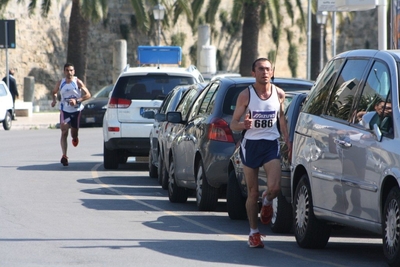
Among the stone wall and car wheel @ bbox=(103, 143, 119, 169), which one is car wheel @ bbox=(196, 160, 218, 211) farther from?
the stone wall

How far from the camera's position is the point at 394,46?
15.4 meters

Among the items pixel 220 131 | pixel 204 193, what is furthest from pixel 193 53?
pixel 220 131

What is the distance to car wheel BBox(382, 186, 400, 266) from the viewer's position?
8180mm

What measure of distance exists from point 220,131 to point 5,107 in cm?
2300

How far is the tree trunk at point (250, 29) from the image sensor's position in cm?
3941

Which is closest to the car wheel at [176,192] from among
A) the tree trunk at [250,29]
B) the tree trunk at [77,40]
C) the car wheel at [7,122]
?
the car wheel at [7,122]

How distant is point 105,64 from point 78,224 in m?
45.8

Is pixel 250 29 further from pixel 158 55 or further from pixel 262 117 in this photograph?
pixel 262 117

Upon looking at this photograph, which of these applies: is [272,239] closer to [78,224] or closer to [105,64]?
[78,224]

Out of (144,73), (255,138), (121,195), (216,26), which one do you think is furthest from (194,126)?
(216,26)

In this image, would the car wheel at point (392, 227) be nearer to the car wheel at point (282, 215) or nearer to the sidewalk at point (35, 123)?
the car wheel at point (282, 215)

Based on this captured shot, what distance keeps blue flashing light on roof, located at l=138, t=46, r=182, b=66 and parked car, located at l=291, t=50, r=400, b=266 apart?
82.6 feet

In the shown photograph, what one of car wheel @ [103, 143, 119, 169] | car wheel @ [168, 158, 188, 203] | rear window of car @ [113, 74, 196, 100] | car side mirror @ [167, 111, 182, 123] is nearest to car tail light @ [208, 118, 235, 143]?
car side mirror @ [167, 111, 182, 123]

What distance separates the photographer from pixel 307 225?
984 cm
